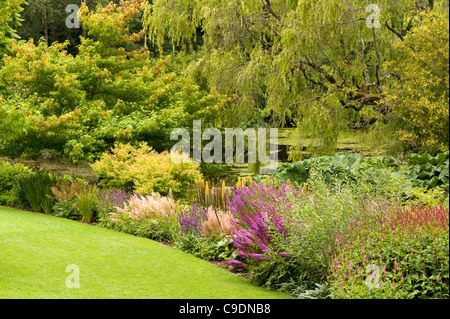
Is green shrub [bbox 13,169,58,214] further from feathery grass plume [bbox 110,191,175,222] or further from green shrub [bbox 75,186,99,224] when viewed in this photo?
feathery grass plume [bbox 110,191,175,222]

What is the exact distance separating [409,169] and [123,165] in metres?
6.66

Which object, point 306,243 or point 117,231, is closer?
point 306,243

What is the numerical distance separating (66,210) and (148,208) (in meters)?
3.04

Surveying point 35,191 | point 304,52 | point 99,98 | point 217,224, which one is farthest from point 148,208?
point 99,98

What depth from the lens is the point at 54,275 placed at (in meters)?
6.72

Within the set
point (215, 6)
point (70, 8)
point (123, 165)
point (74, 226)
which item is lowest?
point (74, 226)

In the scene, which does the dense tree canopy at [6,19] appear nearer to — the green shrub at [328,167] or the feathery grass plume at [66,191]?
the green shrub at [328,167]

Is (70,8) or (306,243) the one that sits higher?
(70,8)

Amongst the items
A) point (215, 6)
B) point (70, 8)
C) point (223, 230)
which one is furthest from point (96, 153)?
point (70, 8)

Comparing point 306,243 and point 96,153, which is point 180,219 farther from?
point 96,153

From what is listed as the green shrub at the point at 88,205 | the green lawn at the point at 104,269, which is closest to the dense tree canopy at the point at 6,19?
the green lawn at the point at 104,269

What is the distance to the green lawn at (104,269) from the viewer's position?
604 centimetres

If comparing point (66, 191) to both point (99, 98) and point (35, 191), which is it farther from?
point (99, 98)

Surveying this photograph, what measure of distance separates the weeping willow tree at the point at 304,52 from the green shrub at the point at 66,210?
5910 millimetres
